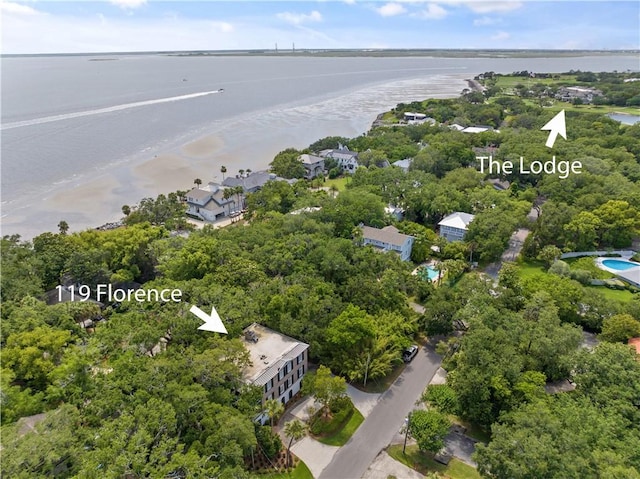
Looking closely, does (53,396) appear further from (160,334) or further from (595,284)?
(595,284)

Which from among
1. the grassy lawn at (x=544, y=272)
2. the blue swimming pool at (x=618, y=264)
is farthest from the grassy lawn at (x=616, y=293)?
the blue swimming pool at (x=618, y=264)

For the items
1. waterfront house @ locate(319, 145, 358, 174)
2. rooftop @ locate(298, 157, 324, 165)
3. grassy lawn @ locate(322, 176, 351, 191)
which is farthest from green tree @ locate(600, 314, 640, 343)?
rooftop @ locate(298, 157, 324, 165)

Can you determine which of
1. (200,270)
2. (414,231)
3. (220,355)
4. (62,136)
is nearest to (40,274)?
(200,270)

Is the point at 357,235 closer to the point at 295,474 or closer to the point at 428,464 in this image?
the point at 428,464

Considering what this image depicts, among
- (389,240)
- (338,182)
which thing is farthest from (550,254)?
(338,182)

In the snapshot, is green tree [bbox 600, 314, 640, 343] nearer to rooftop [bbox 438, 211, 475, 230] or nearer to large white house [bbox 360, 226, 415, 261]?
rooftop [bbox 438, 211, 475, 230]

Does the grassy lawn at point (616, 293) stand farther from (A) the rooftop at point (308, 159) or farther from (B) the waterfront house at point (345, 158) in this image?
(A) the rooftop at point (308, 159)
